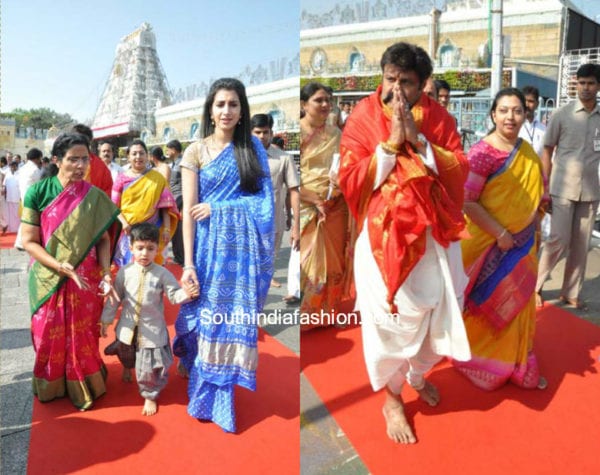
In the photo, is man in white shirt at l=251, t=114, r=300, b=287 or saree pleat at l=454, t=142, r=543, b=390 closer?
saree pleat at l=454, t=142, r=543, b=390

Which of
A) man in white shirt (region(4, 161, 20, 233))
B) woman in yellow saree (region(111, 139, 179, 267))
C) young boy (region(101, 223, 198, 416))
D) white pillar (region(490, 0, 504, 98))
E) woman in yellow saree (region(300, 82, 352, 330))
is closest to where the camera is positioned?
young boy (region(101, 223, 198, 416))

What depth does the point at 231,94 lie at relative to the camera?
8.49 ft

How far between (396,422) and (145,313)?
4.73 ft

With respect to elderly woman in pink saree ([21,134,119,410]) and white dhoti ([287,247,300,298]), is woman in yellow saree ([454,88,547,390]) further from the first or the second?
elderly woman in pink saree ([21,134,119,410])

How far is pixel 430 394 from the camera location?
2701 millimetres

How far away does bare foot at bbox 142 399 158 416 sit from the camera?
8.80 ft

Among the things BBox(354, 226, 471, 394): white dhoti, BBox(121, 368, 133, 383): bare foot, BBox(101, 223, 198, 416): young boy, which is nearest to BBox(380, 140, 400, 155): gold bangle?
BBox(354, 226, 471, 394): white dhoti

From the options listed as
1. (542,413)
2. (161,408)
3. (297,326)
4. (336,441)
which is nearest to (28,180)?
(297,326)

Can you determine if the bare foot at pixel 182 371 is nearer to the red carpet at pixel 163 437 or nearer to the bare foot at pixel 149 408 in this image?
the red carpet at pixel 163 437

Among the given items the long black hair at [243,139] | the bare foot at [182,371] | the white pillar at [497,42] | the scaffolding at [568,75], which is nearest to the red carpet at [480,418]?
the bare foot at [182,371]

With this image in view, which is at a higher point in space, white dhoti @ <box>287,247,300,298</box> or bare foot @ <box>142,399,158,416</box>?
white dhoti @ <box>287,247,300,298</box>

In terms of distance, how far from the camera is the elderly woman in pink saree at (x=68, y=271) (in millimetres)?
2697

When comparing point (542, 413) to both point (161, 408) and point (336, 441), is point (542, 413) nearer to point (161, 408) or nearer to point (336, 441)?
point (336, 441)

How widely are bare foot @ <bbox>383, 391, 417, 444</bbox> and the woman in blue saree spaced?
70 centimetres
